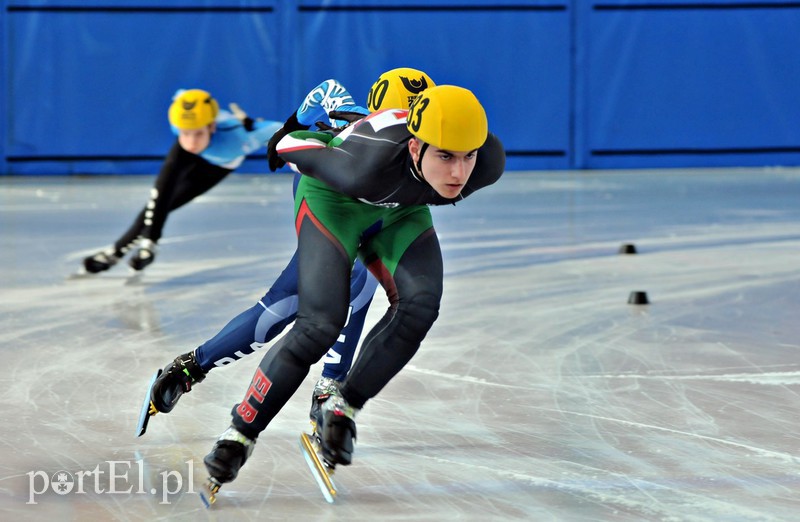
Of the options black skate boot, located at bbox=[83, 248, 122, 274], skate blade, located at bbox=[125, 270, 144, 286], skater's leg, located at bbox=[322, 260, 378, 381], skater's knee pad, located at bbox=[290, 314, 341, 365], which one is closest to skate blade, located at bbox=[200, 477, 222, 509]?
skater's knee pad, located at bbox=[290, 314, 341, 365]

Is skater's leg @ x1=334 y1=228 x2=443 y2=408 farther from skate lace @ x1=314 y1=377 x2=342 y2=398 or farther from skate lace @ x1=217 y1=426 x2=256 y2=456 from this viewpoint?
skate lace @ x1=314 y1=377 x2=342 y2=398

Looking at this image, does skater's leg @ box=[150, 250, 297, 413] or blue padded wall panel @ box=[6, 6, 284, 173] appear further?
blue padded wall panel @ box=[6, 6, 284, 173]

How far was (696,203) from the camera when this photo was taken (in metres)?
11.1

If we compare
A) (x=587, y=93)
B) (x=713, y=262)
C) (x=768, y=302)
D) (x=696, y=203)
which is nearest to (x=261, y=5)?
(x=587, y=93)

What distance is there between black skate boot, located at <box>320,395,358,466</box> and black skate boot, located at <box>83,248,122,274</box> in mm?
4208

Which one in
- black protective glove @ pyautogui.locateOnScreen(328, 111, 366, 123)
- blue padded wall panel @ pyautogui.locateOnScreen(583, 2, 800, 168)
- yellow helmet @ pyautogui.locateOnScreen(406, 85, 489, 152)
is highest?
blue padded wall panel @ pyautogui.locateOnScreen(583, 2, 800, 168)

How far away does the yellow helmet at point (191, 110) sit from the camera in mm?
7242

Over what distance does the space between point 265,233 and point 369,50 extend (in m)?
5.95

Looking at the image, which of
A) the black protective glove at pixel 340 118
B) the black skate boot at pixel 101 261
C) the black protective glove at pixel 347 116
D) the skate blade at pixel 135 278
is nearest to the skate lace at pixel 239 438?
the black protective glove at pixel 340 118

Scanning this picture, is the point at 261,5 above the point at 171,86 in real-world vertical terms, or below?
above

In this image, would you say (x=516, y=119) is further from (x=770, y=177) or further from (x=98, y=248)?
(x=98, y=248)

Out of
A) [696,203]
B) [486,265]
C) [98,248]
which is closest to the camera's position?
[486,265]

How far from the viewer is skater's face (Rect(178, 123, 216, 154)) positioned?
24.2 ft

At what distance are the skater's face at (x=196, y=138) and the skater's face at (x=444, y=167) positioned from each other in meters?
4.35
